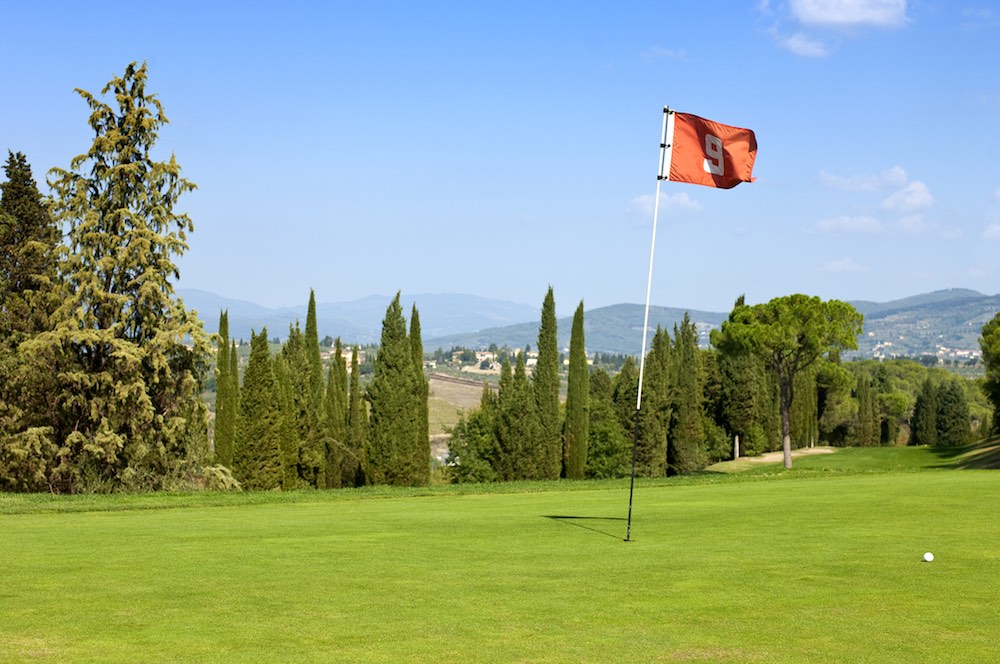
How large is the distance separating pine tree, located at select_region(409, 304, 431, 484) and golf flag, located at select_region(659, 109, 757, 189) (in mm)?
38991

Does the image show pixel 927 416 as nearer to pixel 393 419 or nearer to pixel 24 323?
pixel 393 419

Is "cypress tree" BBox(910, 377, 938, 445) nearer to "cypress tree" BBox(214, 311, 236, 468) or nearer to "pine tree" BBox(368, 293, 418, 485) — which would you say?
"pine tree" BBox(368, 293, 418, 485)

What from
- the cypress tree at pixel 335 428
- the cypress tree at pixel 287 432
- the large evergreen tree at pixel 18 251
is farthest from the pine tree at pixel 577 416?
the large evergreen tree at pixel 18 251

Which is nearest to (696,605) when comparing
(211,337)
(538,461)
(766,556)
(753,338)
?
(766,556)

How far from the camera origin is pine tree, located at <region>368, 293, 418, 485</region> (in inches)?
2280

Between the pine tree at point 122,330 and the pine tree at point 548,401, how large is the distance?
3286 centimetres

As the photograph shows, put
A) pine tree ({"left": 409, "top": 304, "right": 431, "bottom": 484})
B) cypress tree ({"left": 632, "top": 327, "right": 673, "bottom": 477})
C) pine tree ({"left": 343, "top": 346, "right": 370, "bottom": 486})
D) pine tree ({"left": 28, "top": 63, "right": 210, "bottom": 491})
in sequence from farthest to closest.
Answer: cypress tree ({"left": 632, "top": 327, "right": 673, "bottom": 477}), pine tree ({"left": 343, "top": 346, "right": 370, "bottom": 486}), pine tree ({"left": 409, "top": 304, "right": 431, "bottom": 484}), pine tree ({"left": 28, "top": 63, "right": 210, "bottom": 491})

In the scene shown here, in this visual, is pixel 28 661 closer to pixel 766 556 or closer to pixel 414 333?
pixel 766 556

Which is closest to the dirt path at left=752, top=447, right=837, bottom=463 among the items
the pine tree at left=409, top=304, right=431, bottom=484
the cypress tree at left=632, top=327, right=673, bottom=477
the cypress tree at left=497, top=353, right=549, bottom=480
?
the cypress tree at left=632, top=327, right=673, bottom=477

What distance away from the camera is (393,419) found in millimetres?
58188

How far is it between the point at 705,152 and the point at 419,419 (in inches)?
1759

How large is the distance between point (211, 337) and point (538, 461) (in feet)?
109

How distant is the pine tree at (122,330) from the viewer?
34.4 meters

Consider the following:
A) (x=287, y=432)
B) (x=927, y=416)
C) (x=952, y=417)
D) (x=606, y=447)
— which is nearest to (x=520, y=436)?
(x=606, y=447)
